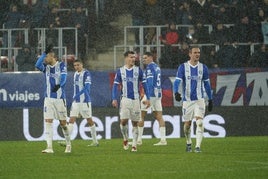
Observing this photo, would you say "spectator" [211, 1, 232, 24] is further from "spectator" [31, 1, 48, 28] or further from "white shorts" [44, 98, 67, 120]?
"white shorts" [44, 98, 67, 120]

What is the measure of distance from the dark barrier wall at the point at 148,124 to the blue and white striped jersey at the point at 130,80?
6615 mm

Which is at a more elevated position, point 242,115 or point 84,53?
point 84,53

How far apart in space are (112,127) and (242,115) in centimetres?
418

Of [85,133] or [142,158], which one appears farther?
[85,133]

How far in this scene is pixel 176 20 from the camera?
102 feet

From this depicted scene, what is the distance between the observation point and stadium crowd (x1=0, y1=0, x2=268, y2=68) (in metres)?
29.1

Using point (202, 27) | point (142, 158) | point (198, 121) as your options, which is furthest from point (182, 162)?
point (202, 27)

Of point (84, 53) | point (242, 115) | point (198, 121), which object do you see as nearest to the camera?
point (198, 121)

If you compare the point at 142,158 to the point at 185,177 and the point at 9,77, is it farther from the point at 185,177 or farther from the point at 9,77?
the point at 9,77

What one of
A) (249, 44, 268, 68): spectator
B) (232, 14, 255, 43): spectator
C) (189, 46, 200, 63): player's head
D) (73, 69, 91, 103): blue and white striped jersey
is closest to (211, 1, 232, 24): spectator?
(232, 14, 255, 43): spectator

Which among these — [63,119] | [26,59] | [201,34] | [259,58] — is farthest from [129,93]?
[201,34]

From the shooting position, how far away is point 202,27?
29.6 metres

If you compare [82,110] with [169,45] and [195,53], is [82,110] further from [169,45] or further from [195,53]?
[169,45]

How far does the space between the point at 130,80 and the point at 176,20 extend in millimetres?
10083
